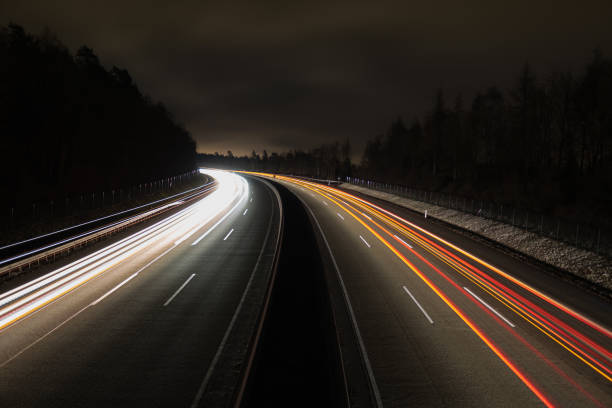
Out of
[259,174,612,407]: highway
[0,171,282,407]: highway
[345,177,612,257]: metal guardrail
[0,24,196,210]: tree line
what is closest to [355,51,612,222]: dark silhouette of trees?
[345,177,612,257]: metal guardrail

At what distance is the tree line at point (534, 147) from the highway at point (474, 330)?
71.8ft

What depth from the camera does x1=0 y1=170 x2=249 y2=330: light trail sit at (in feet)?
37.1

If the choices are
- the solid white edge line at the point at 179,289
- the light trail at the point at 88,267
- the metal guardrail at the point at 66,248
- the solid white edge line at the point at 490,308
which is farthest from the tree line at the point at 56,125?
the solid white edge line at the point at 490,308

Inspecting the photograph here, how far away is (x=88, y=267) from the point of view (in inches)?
618

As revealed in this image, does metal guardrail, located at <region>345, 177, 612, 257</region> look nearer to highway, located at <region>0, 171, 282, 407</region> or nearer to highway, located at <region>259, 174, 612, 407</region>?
highway, located at <region>259, 174, 612, 407</region>

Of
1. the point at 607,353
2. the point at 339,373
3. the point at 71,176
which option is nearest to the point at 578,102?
the point at 607,353

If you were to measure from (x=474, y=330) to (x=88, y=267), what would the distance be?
17.1 metres

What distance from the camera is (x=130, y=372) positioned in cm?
801

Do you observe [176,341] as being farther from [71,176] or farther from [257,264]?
[71,176]

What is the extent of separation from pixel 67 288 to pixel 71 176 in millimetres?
34940

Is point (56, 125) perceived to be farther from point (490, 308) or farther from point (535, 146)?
point (535, 146)

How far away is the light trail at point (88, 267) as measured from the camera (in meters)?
11.3

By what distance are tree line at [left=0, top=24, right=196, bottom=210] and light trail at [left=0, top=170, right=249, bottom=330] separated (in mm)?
14088

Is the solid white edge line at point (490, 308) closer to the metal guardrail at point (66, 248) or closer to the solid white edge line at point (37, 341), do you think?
the solid white edge line at point (37, 341)
